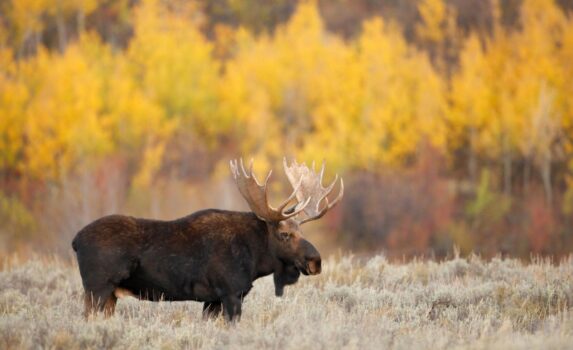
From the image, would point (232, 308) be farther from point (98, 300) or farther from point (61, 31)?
point (61, 31)

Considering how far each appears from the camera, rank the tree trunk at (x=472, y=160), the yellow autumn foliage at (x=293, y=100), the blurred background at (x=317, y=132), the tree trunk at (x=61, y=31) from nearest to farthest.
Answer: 1. the blurred background at (x=317, y=132)
2. the yellow autumn foliage at (x=293, y=100)
3. the tree trunk at (x=472, y=160)
4. the tree trunk at (x=61, y=31)

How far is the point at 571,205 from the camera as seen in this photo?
3684 centimetres

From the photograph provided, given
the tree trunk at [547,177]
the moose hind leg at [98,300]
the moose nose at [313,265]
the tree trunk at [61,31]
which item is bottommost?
the tree trunk at [547,177]

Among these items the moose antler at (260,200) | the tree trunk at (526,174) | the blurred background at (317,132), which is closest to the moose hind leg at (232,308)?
the moose antler at (260,200)

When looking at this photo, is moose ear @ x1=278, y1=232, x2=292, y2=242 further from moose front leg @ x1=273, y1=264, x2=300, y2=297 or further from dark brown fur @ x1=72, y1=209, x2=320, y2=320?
moose front leg @ x1=273, y1=264, x2=300, y2=297

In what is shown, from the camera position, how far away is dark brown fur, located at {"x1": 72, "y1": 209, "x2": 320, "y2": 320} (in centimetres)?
873

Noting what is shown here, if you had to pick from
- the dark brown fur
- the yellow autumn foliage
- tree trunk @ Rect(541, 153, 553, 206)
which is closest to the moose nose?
the dark brown fur

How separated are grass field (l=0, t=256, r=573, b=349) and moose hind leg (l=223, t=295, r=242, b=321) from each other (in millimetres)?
99

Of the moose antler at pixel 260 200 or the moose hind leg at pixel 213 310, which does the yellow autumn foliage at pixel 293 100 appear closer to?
the moose hind leg at pixel 213 310

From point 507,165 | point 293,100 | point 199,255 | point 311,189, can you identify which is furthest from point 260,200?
point 293,100

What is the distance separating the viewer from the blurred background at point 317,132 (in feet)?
116

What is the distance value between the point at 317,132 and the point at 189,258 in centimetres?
3428

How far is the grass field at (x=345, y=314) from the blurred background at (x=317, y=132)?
740 inches

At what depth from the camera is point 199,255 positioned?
895 centimetres
